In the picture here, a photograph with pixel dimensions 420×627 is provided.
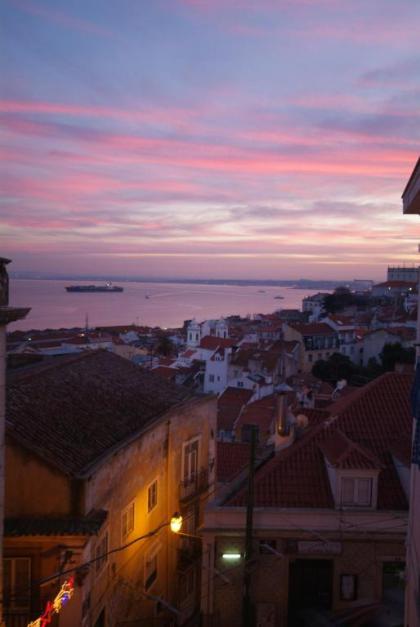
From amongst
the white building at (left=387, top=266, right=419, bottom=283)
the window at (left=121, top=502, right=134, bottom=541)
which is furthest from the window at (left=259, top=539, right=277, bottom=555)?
the white building at (left=387, top=266, right=419, bottom=283)

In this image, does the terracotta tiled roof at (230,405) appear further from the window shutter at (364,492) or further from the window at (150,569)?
the window shutter at (364,492)

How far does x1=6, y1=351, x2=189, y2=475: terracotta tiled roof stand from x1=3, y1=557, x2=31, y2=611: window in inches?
51.1

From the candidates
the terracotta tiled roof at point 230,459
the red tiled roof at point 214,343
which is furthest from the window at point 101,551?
the red tiled roof at point 214,343

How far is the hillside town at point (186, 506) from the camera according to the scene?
8.04 metres

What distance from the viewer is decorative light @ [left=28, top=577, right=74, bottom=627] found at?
7172 mm

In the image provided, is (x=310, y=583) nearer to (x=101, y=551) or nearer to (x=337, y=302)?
(x=101, y=551)

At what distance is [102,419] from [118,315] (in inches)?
6135

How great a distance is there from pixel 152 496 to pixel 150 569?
4.69 ft

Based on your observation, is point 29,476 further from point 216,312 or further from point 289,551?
point 216,312

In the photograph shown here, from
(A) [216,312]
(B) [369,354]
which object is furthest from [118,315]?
(B) [369,354]

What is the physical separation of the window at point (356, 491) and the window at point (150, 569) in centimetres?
390

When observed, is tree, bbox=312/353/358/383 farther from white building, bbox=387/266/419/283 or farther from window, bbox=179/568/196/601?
white building, bbox=387/266/419/283

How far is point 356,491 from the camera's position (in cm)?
1085

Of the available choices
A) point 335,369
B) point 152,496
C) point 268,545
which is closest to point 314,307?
point 335,369
